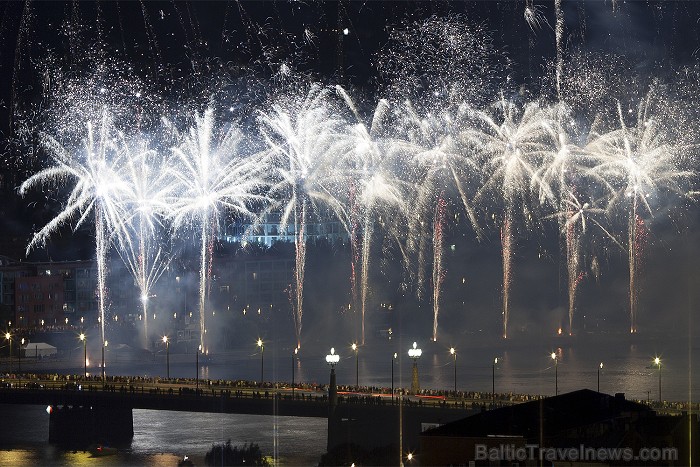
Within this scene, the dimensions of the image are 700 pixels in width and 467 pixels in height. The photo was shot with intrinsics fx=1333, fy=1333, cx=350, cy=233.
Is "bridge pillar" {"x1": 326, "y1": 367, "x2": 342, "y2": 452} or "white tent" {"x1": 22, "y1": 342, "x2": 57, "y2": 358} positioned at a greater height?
"white tent" {"x1": 22, "y1": 342, "x2": 57, "y2": 358}

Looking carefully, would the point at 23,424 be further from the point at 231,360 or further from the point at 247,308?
the point at 247,308

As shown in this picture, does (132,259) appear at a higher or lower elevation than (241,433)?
higher

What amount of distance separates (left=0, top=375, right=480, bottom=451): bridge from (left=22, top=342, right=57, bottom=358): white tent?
69.5 ft

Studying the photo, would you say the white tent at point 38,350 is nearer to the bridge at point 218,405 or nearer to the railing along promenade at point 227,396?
the bridge at point 218,405

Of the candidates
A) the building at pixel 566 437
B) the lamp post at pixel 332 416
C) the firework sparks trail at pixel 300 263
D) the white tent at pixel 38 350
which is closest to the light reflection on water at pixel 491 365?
the firework sparks trail at pixel 300 263

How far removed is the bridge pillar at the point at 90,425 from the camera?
51.2 meters

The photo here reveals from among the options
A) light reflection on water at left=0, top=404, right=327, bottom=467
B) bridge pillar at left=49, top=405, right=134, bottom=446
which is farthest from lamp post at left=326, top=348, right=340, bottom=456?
bridge pillar at left=49, top=405, right=134, bottom=446

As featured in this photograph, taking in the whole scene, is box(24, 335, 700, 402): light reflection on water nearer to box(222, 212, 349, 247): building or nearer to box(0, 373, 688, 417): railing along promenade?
box(0, 373, 688, 417): railing along promenade

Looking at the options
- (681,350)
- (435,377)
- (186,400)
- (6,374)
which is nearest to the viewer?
(186,400)

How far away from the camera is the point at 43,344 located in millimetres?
79875

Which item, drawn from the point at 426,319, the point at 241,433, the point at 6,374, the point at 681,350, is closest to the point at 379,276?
the point at 426,319

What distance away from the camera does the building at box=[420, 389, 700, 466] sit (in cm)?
2752

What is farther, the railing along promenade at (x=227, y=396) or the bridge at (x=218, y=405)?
the railing along promenade at (x=227, y=396)

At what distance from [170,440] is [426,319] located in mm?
41380
